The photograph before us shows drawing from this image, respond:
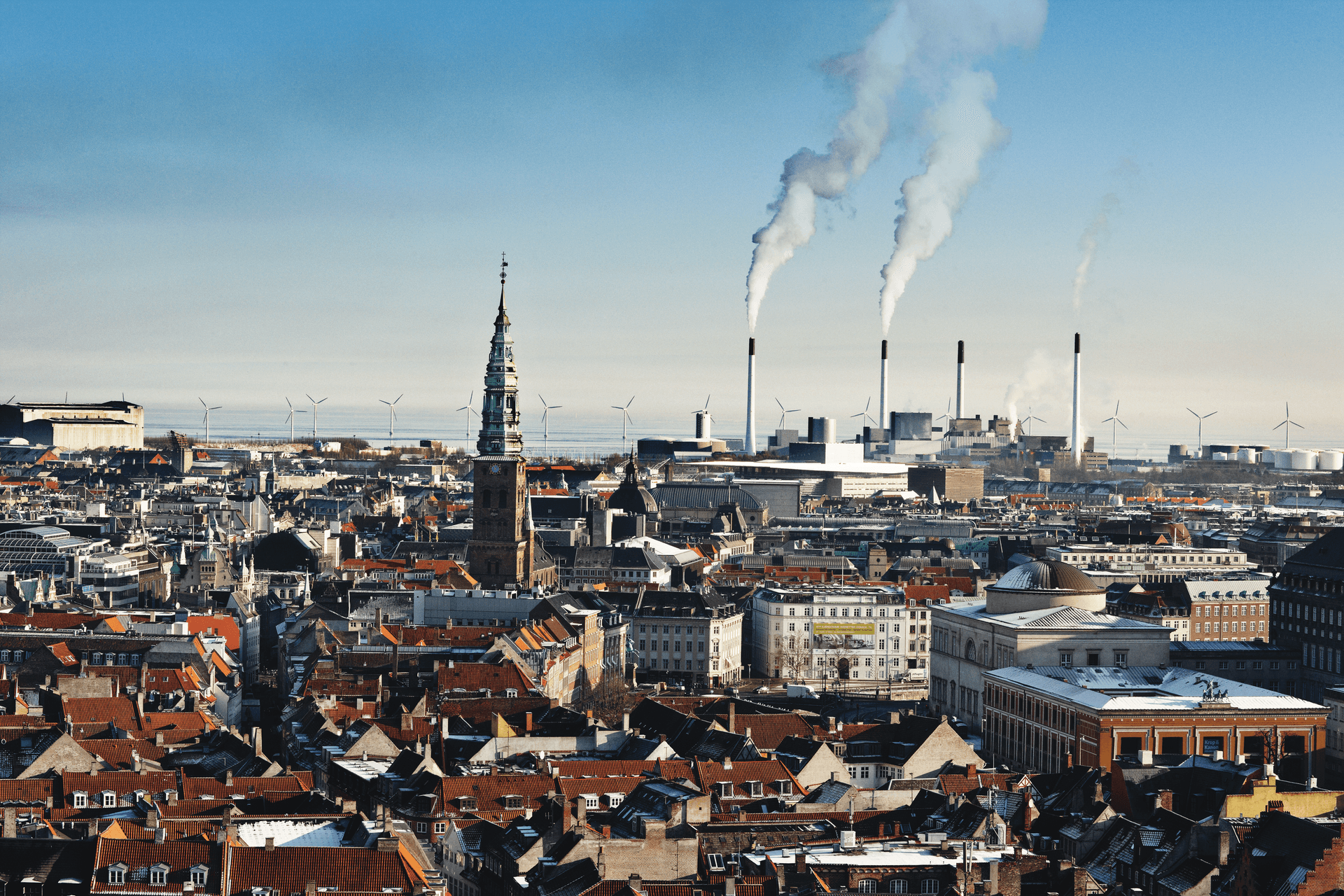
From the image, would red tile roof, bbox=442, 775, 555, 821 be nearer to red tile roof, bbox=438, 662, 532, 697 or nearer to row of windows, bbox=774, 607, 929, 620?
red tile roof, bbox=438, 662, 532, 697

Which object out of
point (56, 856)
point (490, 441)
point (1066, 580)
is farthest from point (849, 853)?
point (490, 441)

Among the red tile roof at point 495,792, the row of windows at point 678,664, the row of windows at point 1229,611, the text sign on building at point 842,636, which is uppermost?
the row of windows at point 1229,611

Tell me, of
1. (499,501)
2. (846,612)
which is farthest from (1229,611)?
(499,501)

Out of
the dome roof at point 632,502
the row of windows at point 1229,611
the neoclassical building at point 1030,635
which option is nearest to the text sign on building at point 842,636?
the neoclassical building at point 1030,635

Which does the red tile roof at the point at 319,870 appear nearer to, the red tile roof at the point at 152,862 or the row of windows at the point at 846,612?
the red tile roof at the point at 152,862

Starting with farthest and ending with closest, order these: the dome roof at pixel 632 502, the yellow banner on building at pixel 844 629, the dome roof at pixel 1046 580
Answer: the dome roof at pixel 632 502 → the yellow banner on building at pixel 844 629 → the dome roof at pixel 1046 580

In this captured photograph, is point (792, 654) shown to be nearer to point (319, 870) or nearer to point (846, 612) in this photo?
point (846, 612)
